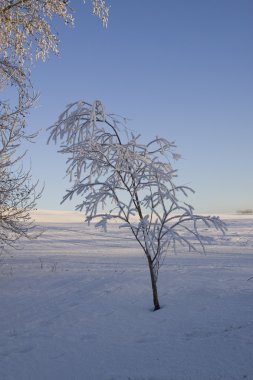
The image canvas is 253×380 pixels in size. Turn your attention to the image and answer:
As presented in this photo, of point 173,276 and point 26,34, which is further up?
point 26,34

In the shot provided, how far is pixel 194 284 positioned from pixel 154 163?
2.59 meters

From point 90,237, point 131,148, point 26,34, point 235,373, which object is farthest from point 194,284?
point 90,237

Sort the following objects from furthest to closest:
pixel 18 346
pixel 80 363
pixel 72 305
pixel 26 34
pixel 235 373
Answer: pixel 26 34
pixel 72 305
pixel 18 346
pixel 80 363
pixel 235 373

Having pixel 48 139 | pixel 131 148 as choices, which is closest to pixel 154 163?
pixel 131 148

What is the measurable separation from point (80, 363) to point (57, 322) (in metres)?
1.79

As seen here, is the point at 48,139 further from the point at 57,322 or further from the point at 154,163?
the point at 57,322

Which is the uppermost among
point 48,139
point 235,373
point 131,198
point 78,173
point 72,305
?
point 48,139

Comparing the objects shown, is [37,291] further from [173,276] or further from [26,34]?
[26,34]

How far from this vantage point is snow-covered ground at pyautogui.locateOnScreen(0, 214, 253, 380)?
187 inches

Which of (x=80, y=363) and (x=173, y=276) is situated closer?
(x=80, y=363)

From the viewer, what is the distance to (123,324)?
628 centimetres

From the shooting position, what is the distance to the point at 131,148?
6.64 m

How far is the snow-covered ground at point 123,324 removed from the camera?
476 cm

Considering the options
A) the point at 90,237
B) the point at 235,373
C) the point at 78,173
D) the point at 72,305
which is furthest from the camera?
the point at 90,237
